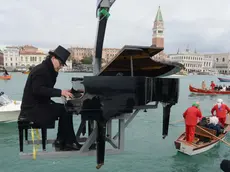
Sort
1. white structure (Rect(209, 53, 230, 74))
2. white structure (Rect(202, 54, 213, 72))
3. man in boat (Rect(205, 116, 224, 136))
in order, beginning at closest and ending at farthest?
man in boat (Rect(205, 116, 224, 136)) < white structure (Rect(202, 54, 213, 72)) < white structure (Rect(209, 53, 230, 74))

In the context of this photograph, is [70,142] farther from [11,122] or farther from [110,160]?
[11,122]

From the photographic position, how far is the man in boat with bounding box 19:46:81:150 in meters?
4.09

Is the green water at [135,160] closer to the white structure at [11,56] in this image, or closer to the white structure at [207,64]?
the white structure at [11,56]

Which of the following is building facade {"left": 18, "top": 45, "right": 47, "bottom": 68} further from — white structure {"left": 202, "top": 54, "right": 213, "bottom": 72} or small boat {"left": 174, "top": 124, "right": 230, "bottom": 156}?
small boat {"left": 174, "top": 124, "right": 230, "bottom": 156}

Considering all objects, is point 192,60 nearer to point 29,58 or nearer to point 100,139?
point 29,58

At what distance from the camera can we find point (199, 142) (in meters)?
10.5

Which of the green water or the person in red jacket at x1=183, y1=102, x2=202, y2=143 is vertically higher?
the person in red jacket at x1=183, y1=102, x2=202, y2=143

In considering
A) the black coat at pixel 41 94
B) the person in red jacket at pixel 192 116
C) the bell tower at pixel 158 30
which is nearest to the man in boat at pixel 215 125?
the person in red jacket at pixel 192 116

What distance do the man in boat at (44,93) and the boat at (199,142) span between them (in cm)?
658

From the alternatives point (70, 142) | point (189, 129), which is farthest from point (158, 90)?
point (189, 129)

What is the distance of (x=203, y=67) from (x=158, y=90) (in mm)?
187213

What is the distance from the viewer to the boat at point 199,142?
9719 mm

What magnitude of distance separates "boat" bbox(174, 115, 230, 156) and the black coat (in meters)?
6.80

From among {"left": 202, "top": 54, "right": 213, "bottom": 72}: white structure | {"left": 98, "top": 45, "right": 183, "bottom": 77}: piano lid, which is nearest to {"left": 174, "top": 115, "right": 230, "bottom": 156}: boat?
{"left": 98, "top": 45, "right": 183, "bottom": 77}: piano lid
